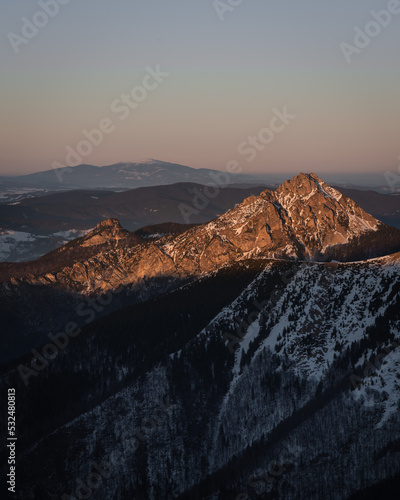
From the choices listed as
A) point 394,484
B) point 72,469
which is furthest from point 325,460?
point 72,469

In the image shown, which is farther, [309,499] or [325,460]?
[325,460]

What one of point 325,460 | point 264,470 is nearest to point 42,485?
point 264,470

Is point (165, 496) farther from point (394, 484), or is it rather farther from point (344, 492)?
point (394, 484)

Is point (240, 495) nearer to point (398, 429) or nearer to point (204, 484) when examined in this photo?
point (204, 484)

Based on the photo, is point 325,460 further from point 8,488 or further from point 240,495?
point 8,488

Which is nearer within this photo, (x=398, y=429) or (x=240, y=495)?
(x=240, y=495)

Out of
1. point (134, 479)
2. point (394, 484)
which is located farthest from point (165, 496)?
point (394, 484)

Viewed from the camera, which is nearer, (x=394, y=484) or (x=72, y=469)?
(x=394, y=484)
